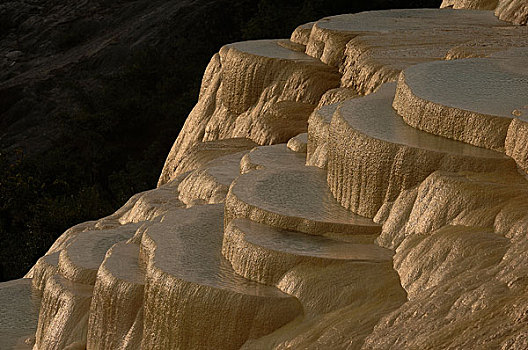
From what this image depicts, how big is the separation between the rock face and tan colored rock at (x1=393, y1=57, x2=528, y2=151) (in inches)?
0.5

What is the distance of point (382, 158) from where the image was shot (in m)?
6.09

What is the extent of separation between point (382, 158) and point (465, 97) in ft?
2.75

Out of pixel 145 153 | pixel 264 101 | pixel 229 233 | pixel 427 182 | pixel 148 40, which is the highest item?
pixel 427 182

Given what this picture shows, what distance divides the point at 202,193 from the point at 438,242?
3.47m

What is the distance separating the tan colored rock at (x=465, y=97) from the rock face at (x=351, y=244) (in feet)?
0.05

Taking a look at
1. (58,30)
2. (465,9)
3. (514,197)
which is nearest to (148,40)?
(58,30)

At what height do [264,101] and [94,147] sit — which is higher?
[264,101]

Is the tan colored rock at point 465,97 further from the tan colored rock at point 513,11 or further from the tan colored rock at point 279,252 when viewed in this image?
the tan colored rock at point 513,11

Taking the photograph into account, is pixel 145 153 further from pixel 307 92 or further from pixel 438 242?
pixel 438 242

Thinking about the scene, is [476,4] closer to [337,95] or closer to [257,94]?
[257,94]

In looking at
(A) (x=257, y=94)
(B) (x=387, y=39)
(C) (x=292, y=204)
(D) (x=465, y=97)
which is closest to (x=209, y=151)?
(A) (x=257, y=94)

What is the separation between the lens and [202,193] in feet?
27.7

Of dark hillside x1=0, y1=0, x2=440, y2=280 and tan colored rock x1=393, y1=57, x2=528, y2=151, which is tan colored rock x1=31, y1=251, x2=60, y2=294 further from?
dark hillside x1=0, y1=0, x2=440, y2=280

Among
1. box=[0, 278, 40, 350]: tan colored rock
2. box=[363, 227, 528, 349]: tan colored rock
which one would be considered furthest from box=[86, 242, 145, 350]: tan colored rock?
box=[363, 227, 528, 349]: tan colored rock
